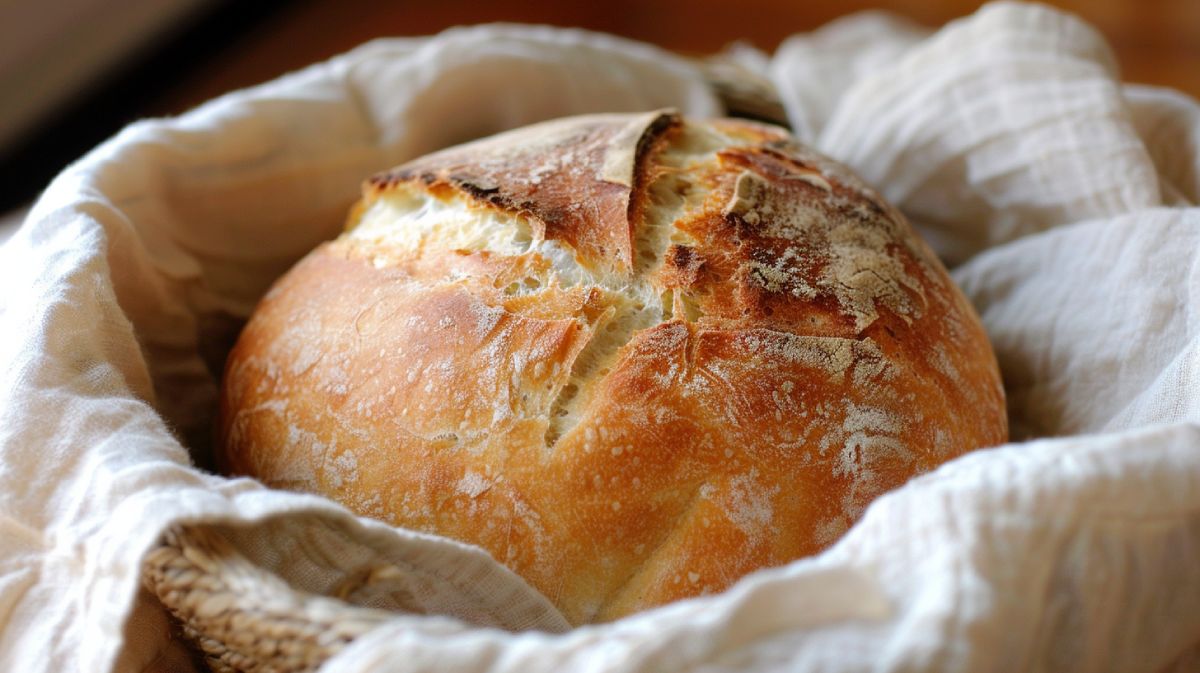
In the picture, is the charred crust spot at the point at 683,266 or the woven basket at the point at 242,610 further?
the charred crust spot at the point at 683,266

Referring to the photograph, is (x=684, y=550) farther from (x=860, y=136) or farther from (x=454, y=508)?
(x=860, y=136)

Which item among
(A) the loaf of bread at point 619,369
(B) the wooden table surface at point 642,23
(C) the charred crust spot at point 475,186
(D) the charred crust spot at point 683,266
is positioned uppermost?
(C) the charred crust spot at point 475,186

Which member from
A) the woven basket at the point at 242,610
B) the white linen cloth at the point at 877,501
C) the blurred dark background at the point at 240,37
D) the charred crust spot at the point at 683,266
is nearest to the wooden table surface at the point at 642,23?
the blurred dark background at the point at 240,37

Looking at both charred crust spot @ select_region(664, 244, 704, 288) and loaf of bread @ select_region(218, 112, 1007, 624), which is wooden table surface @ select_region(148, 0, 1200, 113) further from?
charred crust spot @ select_region(664, 244, 704, 288)

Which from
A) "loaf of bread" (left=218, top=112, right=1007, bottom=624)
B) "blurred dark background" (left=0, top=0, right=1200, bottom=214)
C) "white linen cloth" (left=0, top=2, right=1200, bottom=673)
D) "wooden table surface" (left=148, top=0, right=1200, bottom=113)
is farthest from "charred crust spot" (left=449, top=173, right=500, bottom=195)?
"wooden table surface" (left=148, top=0, right=1200, bottom=113)

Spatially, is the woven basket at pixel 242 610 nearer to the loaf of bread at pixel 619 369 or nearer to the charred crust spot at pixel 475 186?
the loaf of bread at pixel 619 369

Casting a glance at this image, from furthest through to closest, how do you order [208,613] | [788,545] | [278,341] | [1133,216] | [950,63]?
[950,63], [1133,216], [278,341], [788,545], [208,613]

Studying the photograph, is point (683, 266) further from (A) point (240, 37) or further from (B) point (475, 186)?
(A) point (240, 37)

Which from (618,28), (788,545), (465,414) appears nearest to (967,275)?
(788,545)
